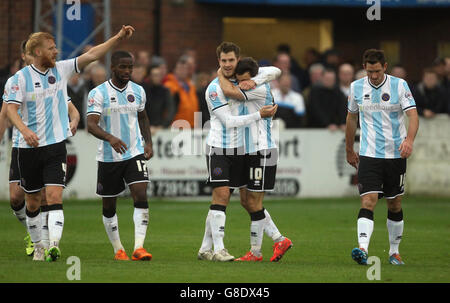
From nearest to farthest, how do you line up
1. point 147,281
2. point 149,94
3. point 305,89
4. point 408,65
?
point 147,281
point 149,94
point 305,89
point 408,65

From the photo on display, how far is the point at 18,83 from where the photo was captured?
10695 millimetres

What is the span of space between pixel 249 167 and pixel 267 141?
34cm

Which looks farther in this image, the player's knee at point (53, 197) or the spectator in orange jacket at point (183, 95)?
the spectator in orange jacket at point (183, 95)

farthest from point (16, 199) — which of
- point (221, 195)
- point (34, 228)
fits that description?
point (221, 195)

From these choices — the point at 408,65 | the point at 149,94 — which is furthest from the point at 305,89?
the point at 408,65

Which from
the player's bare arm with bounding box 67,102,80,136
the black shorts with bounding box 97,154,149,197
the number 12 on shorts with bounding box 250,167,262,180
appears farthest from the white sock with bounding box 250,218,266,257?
the player's bare arm with bounding box 67,102,80,136

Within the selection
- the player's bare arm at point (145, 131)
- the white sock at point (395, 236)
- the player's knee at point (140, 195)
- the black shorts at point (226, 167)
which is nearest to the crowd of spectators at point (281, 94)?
the player's bare arm at point (145, 131)

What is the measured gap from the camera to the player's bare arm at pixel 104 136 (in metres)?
11.0

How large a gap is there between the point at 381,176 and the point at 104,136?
2937 millimetres

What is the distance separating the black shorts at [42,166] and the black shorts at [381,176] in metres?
3.11

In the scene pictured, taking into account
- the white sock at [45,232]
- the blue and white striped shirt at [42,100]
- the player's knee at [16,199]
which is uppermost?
the blue and white striped shirt at [42,100]

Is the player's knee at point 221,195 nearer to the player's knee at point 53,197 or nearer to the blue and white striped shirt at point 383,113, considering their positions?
the blue and white striped shirt at point 383,113

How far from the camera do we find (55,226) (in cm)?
1064
